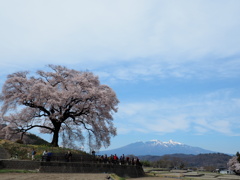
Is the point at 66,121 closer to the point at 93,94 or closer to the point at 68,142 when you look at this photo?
the point at 68,142

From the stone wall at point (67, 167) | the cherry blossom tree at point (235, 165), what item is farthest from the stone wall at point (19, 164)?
the cherry blossom tree at point (235, 165)

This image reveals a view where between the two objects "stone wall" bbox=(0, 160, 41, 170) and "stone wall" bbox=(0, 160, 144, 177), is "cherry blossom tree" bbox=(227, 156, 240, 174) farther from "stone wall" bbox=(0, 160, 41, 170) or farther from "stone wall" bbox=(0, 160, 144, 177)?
"stone wall" bbox=(0, 160, 41, 170)

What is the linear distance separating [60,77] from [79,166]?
15.5 meters

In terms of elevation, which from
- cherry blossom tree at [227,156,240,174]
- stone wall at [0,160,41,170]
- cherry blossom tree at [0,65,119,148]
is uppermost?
cherry blossom tree at [0,65,119,148]

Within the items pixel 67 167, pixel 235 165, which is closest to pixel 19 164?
pixel 67 167

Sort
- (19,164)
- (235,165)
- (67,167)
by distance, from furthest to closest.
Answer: (235,165)
(67,167)
(19,164)

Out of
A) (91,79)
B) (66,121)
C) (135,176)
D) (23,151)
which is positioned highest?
(91,79)

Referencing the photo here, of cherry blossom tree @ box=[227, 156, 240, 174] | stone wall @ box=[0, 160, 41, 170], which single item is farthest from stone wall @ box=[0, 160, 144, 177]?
cherry blossom tree @ box=[227, 156, 240, 174]

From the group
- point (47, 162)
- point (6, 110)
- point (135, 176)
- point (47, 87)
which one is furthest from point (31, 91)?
point (135, 176)

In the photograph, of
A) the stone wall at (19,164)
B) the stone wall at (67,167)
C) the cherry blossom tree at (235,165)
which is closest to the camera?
the stone wall at (19,164)

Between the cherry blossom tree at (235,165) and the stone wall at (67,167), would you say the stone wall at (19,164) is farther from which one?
the cherry blossom tree at (235,165)

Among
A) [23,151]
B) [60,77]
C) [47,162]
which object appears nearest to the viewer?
[47,162]

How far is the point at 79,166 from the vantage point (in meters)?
27.7

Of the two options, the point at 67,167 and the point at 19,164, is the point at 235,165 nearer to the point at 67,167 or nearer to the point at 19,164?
the point at 67,167
